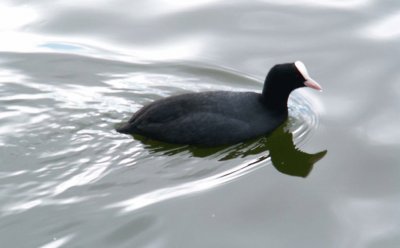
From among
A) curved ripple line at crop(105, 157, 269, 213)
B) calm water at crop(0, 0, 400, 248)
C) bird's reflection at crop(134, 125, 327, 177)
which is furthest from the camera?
bird's reflection at crop(134, 125, 327, 177)

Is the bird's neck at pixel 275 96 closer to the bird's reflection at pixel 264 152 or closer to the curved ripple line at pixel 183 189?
the bird's reflection at pixel 264 152

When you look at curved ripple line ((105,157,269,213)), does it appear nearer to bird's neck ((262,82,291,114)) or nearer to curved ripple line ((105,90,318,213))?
curved ripple line ((105,90,318,213))

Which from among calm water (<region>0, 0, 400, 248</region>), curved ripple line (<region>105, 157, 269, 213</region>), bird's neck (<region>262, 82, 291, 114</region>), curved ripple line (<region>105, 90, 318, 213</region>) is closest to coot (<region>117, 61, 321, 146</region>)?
bird's neck (<region>262, 82, 291, 114</region>)

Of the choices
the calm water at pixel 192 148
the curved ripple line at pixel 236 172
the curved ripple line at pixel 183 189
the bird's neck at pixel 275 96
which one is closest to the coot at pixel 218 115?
the bird's neck at pixel 275 96

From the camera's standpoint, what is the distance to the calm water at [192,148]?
6.65m

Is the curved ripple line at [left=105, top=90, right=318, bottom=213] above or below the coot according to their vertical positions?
below


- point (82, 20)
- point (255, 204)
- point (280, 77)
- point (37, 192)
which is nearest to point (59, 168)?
point (37, 192)

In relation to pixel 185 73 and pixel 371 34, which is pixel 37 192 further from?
pixel 371 34

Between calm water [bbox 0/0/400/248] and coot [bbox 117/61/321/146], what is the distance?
0.38 feet

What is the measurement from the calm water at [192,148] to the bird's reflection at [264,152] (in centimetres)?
2

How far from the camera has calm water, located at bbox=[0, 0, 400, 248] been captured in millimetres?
6652

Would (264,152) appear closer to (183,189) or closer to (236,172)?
(236,172)

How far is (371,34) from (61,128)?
4.04m

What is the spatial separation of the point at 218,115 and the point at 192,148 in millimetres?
383
